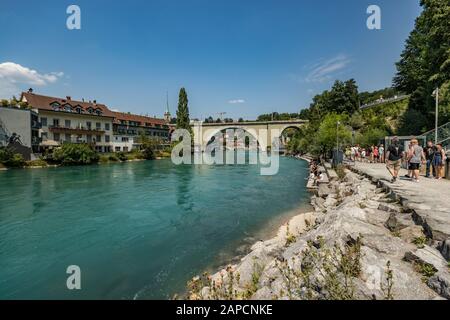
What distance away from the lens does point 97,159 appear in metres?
44.4

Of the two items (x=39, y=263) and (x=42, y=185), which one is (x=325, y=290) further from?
(x=42, y=185)

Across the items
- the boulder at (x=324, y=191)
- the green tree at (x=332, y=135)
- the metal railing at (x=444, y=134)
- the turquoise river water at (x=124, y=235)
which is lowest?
the turquoise river water at (x=124, y=235)

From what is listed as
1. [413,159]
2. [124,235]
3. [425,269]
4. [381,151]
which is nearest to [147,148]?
[381,151]

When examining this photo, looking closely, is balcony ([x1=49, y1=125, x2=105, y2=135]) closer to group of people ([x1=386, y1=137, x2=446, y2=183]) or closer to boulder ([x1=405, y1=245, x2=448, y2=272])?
group of people ([x1=386, y1=137, x2=446, y2=183])

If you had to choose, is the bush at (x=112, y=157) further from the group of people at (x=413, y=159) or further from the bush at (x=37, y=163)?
the group of people at (x=413, y=159)

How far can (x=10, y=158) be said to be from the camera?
34562mm

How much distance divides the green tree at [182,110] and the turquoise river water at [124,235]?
45.5 meters

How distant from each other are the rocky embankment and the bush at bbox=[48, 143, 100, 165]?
4275 centimetres

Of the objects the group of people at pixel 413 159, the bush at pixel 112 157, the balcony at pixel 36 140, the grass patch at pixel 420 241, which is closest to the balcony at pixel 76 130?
the balcony at pixel 36 140

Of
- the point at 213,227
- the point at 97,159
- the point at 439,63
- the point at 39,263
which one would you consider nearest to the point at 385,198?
the point at 213,227

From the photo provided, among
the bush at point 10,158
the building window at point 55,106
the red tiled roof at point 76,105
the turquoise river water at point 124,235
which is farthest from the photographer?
the building window at point 55,106

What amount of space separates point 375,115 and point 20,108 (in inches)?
2528

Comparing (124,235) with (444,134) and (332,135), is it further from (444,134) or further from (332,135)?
(332,135)

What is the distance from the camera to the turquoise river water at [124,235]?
6.91 m
